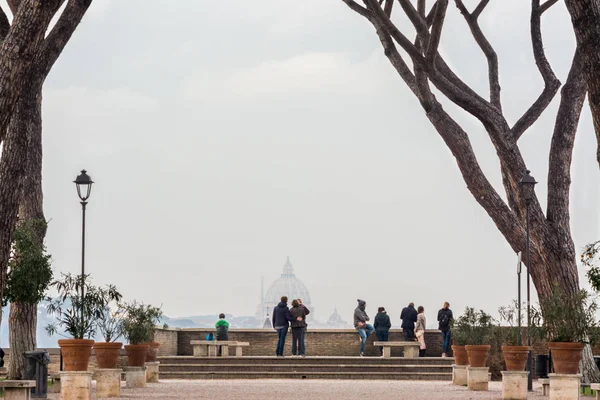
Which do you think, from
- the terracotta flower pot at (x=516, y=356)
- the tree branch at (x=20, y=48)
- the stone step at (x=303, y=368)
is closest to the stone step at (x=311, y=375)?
the stone step at (x=303, y=368)

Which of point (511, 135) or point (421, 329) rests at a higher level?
point (511, 135)

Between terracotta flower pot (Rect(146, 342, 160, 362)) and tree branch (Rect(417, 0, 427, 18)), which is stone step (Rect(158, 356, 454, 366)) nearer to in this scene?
terracotta flower pot (Rect(146, 342, 160, 362))

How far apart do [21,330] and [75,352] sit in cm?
421

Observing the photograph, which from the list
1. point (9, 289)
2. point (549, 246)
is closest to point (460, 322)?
point (549, 246)

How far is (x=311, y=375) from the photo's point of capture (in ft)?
87.0

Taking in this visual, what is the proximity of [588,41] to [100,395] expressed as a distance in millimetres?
9552

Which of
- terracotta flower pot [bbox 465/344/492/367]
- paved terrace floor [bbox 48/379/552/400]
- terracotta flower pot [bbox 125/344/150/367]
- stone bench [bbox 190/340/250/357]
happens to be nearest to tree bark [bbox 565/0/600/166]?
paved terrace floor [bbox 48/379/552/400]

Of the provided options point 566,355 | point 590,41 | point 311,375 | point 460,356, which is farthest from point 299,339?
point 590,41

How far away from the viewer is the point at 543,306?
16.2m

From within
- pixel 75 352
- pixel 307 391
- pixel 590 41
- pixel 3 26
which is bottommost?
pixel 307 391

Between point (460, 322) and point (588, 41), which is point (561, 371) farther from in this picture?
point (460, 322)

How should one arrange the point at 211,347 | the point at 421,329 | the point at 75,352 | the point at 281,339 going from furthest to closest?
the point at 211,347, the point at 421,329, the point at 281,339, the point at 75,352

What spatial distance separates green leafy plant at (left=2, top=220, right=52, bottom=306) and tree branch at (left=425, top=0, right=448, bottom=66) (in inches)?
283

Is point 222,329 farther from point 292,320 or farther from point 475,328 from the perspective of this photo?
point 475,328
